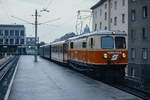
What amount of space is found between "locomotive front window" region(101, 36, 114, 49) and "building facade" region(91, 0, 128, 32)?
28.3 m

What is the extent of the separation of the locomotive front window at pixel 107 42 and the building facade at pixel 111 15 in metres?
28.3

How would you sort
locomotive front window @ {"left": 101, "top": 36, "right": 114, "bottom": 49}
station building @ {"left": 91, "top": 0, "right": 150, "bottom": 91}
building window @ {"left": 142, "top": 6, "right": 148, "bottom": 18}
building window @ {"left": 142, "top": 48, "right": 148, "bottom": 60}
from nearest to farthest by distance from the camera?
locomotive front window @ {"left": 101, "top": 36, "right": 114, "bottom": 49} → building window @ {"left": 142, "top": 48, "right": 148, "bottom": 60} → station building @ {"left": 91, "top": 0, "right": 150, "bottom": 91} → building window @ {"left": 142, "top": 6, "right": 148, "bottom": 18}

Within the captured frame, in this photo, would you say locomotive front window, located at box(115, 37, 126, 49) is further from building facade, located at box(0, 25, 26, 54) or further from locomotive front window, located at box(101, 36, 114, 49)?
building facade, located at box(0, 25, 26, 54)

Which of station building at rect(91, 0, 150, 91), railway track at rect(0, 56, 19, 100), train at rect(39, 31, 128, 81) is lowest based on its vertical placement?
railway track at rect(0, 56, 19, 100)

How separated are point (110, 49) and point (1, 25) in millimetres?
118667

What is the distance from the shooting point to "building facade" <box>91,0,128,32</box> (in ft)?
154

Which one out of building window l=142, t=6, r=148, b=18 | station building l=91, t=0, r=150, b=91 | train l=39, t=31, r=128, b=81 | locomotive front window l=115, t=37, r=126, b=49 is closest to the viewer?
train l=39, t=31, r=128, b=81

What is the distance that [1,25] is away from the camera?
429 feet

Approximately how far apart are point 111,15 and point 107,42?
113 feet

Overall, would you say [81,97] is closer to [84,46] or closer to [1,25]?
[84,46]

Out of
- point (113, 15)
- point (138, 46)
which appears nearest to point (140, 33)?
point (138, 46)

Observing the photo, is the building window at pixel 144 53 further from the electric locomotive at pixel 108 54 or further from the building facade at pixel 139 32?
the electric locomotive at pixel 108 54

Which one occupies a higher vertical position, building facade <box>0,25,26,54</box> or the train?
building facade <box>0,25,26,54</box>

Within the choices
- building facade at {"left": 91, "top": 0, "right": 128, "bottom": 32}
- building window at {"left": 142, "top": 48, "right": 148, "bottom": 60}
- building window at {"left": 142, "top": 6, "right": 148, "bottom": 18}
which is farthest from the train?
building facade at {"left": 91, "top": 0, "right": 128, "bottom": 32}
